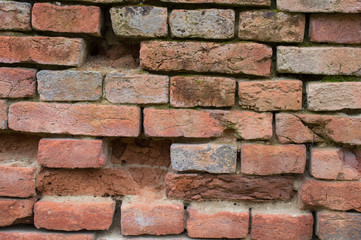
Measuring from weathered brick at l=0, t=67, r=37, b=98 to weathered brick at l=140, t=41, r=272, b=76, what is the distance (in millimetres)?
452

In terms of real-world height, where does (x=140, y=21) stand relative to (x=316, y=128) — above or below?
above

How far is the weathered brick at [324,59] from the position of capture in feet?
3.37

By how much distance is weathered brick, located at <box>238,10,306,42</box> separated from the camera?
103 centimetres

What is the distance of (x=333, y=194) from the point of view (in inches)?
41.9

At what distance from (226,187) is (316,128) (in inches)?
15.7

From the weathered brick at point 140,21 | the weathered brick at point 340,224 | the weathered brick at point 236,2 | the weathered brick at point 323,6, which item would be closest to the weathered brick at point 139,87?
the weathered brick at point 140,21

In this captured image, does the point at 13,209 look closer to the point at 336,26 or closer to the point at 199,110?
the point at 199,110

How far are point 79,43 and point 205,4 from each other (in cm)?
48

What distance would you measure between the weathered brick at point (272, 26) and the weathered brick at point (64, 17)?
0.54 meters

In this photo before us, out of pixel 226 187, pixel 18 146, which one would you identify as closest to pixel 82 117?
pixel 18 146

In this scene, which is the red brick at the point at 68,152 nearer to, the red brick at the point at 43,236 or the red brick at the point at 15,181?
the red brick at the point at 15,181

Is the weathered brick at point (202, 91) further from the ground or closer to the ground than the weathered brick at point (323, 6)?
closer to the ground

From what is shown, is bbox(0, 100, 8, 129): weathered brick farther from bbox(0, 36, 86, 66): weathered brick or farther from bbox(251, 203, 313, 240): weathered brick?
bbox(251, 203, 313, 240): weathered brick

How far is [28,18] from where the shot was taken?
104 cm
